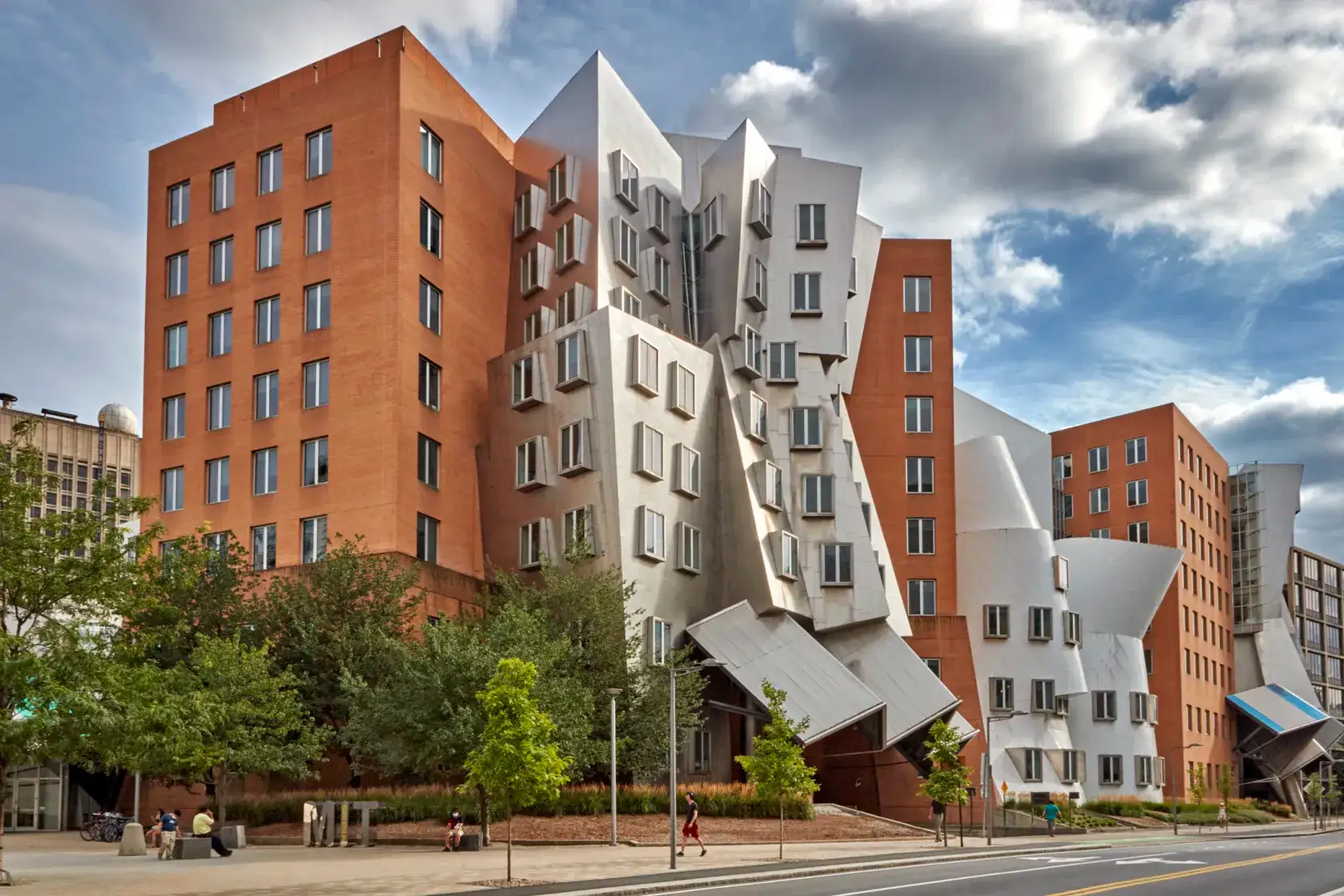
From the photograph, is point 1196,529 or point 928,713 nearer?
point 928,713

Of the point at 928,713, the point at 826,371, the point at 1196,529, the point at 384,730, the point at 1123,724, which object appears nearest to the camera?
the point at 384,730

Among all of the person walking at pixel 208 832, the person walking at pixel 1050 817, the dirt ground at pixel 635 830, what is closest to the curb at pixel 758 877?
the dirt ground at pixel 635 830

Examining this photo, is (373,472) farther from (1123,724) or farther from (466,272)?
(1123,724)

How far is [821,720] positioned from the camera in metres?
58.9

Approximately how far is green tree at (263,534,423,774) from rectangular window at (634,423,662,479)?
1120cm

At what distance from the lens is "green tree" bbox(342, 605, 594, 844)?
44188mm

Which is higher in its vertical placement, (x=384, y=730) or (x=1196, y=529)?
(x=1196, y=529)

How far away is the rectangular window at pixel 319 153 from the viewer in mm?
62594

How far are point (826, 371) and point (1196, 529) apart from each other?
5337cm

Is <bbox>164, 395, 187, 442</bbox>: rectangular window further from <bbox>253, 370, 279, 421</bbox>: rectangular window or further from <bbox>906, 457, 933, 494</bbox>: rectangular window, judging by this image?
<bbox>906, 457, 933, 494</bbox>: rectangular window

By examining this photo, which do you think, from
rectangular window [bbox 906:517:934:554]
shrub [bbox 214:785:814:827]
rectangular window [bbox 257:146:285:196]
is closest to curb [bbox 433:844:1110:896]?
shrub [bbox 214:785:814:827]

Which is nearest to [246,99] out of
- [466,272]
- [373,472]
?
[466,272]

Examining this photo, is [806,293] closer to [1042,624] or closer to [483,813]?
[1042,624]

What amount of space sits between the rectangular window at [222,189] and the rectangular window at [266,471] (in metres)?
12.7
